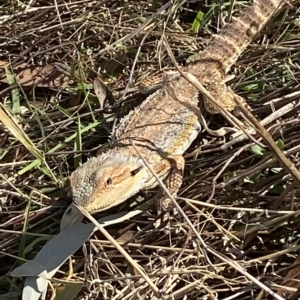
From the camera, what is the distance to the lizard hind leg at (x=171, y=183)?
369 centimetres

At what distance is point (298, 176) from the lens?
2.34 m

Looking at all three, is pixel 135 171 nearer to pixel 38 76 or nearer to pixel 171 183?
pixel 171 183

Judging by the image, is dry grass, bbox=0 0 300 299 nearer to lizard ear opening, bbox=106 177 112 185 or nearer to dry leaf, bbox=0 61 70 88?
dry leaf, bbox=0 61 70 88

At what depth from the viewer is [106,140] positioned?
14.0 feet

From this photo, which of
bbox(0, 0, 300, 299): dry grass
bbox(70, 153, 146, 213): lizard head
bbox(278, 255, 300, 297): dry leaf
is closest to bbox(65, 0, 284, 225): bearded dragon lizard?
bbox(70, 153, 146, 213): lizard head

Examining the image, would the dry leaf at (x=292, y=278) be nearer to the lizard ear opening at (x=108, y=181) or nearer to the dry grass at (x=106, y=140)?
the dry grass at (x=106, y=140)

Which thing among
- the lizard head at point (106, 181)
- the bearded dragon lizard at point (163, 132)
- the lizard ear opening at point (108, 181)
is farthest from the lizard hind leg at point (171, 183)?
the lizard ear opening at point (108, 181)

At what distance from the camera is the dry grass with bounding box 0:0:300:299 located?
339 centimetres

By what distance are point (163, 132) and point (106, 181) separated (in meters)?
0.60

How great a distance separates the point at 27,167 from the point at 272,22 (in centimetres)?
205

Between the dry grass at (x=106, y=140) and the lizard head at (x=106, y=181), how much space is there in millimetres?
248

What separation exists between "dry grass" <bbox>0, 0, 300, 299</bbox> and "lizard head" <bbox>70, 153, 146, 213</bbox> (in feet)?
0.81

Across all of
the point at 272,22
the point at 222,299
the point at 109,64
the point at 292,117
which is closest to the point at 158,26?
the point at 109,64

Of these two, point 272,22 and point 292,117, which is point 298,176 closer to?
point 292,117
